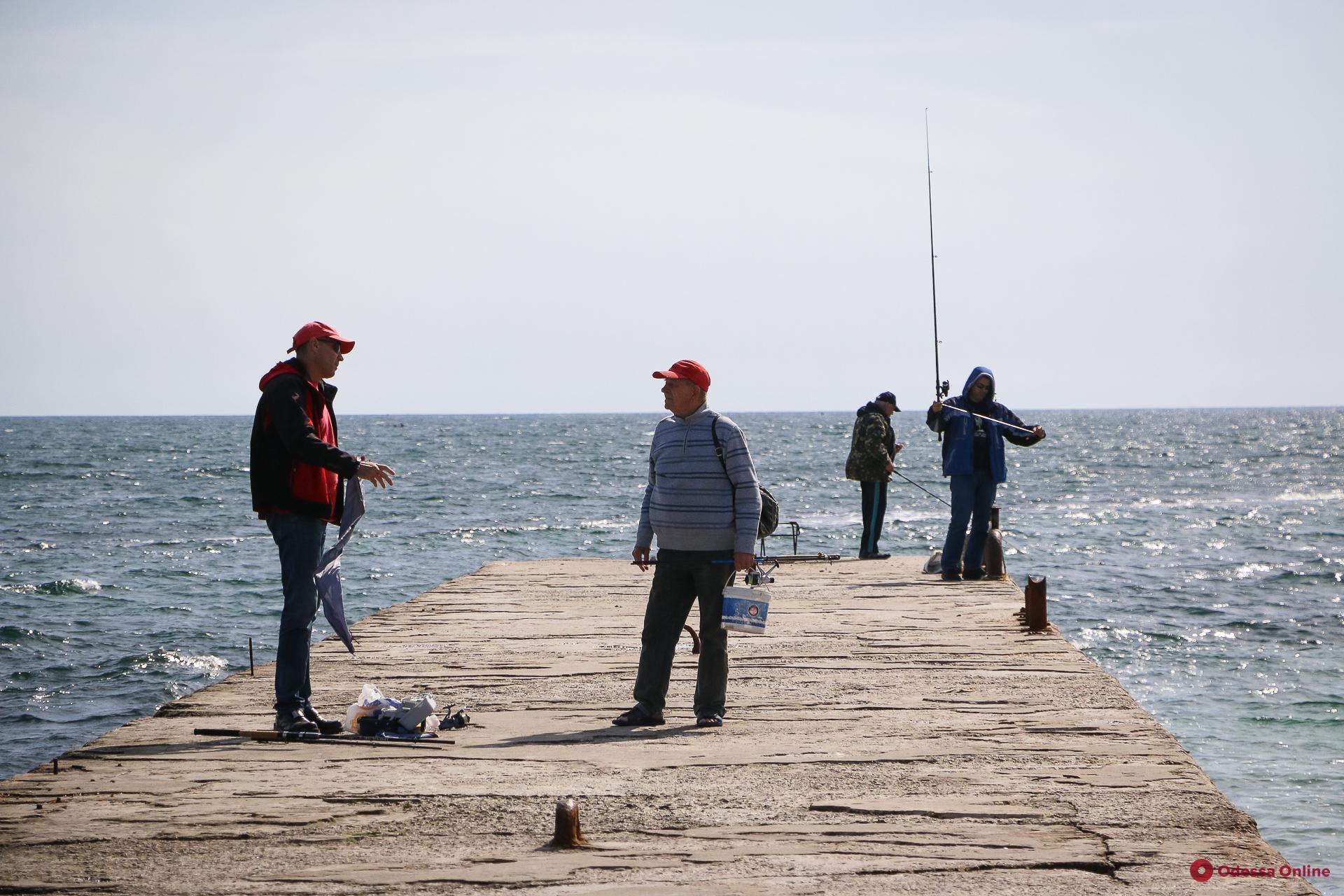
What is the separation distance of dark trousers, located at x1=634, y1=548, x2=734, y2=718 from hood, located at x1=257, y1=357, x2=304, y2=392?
189 centimetres

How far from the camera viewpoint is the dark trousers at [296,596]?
6.09 meters

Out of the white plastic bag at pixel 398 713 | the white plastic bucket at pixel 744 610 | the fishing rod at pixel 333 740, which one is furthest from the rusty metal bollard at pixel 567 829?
the white plastic bucket at pixel 744 610

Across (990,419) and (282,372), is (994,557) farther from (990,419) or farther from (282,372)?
(282,372)

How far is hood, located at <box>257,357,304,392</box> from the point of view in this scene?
602cm

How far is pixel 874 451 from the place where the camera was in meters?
13.2

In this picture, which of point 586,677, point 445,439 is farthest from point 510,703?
point 445,439

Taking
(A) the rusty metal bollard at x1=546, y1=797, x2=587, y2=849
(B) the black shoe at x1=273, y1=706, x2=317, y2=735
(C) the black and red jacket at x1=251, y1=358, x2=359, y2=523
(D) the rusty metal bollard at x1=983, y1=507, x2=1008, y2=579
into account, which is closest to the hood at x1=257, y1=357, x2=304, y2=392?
(C) the black and red jacket at x1=251, y1=358, x2=359, y2=523

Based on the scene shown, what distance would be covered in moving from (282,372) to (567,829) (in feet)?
8.74

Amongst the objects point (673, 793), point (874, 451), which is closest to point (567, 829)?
point (673, 793)

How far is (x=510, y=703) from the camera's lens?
277 inches

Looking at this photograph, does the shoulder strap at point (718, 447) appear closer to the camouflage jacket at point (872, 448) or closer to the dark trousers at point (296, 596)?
the dark trousers at point (296, 596)

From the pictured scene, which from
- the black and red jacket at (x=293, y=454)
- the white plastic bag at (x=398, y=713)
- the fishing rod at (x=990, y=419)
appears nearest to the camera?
the black and red jacket at (x=293, y=454)

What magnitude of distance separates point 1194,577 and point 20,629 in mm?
18181

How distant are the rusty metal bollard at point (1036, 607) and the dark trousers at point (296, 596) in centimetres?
489
